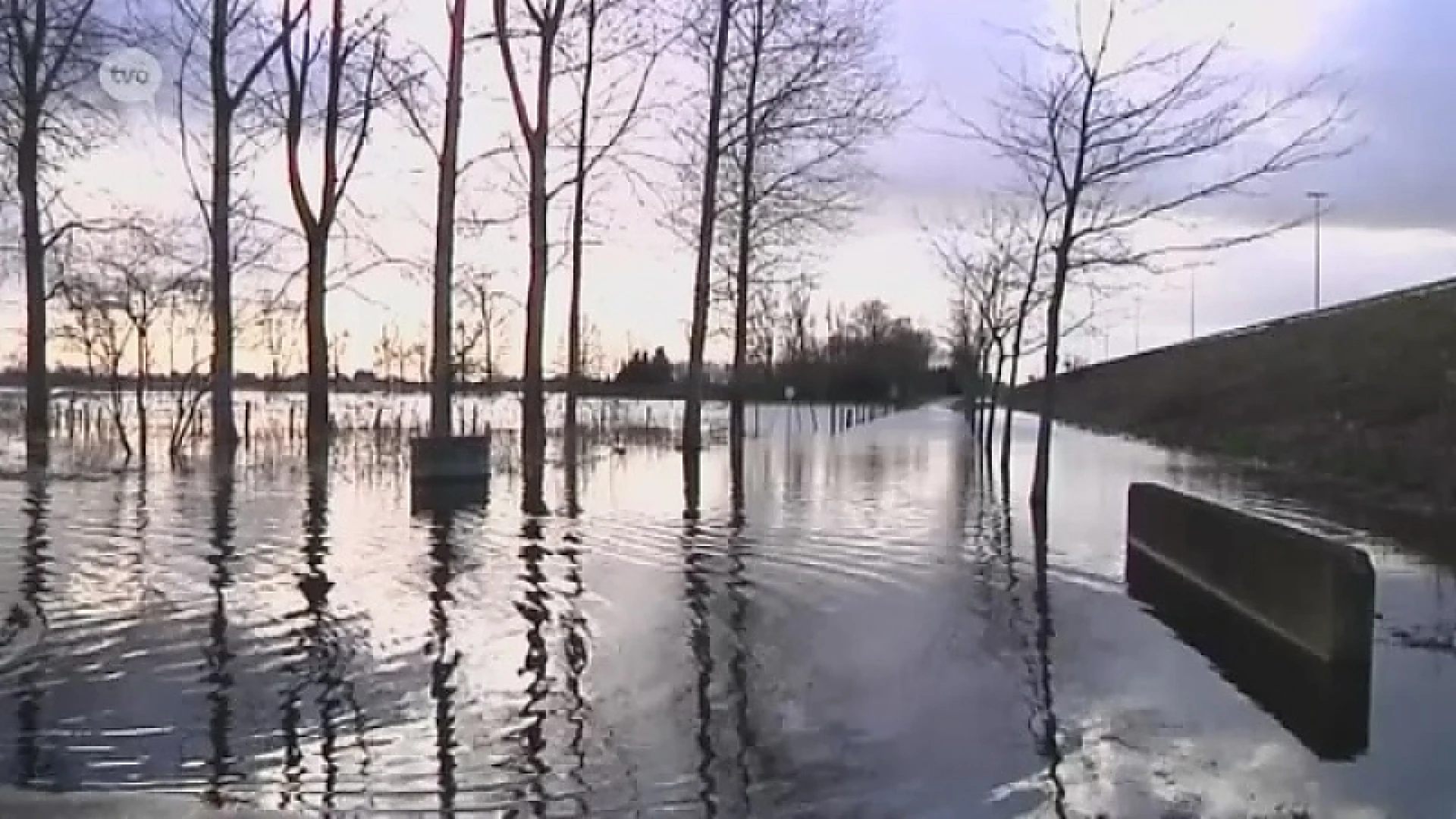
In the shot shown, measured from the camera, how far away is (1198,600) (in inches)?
589

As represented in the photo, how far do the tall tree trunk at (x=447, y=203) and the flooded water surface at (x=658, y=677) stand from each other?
8.85 metres

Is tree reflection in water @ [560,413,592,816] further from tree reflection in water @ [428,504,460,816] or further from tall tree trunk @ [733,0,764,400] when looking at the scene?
tall tree trunk @ [733,0,764,400]

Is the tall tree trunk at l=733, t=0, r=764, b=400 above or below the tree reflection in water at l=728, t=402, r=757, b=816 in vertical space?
above

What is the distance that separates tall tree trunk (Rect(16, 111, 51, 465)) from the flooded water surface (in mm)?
14146

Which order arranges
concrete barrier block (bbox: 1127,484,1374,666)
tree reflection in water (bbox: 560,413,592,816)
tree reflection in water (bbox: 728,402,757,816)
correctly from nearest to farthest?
1. tree reflection in water (bbox: 560,413,592,816)
2. tree reflection in water (bbox: 728,402,757,816)
3. concrete barrier block (bbox: 1127,484,1374,666)

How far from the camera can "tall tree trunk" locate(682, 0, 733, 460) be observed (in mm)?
38562

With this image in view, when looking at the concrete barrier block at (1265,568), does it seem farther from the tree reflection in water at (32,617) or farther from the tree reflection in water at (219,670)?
the tree reflection in water at (32,617)

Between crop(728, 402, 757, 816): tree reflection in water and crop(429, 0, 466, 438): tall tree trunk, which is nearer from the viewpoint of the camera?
crop(728, 402, 757, 816): tree reflection in water

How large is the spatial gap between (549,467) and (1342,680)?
23.2 metres

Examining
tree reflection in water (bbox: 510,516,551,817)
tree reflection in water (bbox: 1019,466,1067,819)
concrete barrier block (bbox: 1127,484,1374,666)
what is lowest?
tree reflection in water (bbox: 1019,466,1067,819)

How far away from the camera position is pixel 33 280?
33.5 meters

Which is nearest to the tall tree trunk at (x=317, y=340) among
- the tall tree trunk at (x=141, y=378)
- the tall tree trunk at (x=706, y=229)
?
the tall tree trunk at (x=141, y=378)

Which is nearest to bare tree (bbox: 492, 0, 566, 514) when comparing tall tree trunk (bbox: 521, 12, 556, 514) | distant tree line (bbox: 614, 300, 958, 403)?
tall tree trunk (bbox: 521, 12, 556, 514)

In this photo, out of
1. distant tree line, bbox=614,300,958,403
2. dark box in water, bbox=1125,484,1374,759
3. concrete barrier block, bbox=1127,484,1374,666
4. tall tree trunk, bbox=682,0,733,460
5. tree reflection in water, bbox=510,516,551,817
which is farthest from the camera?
distant tree line, bbox=614,300,958,403
